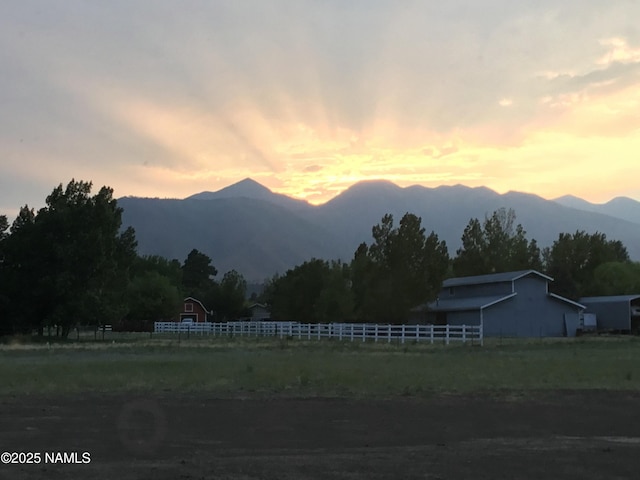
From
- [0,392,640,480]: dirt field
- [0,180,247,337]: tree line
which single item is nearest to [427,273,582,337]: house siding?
[0,180,247,337]: tree line

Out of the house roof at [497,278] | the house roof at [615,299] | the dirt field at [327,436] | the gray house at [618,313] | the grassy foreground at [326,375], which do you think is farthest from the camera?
the house roof at [615,299]

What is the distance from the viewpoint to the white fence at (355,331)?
42094 millimetres

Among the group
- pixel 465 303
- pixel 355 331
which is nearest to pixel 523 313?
pixel 465 303

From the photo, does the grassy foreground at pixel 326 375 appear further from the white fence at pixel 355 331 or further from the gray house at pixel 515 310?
the gray house at pixel 515 310

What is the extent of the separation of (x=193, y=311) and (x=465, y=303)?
50629 mm

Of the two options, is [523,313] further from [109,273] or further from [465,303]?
[109,273]

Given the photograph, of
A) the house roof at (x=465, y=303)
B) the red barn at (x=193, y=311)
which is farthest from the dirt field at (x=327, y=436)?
the red barn at (x=193, y=311)

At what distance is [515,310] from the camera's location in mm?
58781

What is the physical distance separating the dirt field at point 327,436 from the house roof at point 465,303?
41482 mm

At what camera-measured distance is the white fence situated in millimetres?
42094

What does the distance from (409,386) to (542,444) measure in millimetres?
7422

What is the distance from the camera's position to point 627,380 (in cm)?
2000

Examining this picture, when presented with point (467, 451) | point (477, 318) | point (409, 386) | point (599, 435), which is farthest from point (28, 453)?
point (477, 318)

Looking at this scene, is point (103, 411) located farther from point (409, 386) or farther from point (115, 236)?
point (115, 236)
